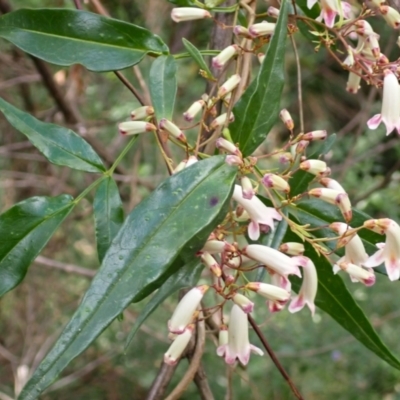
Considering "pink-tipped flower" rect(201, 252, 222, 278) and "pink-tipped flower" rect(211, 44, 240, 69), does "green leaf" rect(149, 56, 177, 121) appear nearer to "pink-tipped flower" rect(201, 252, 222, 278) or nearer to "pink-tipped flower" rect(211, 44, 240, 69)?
"pink-tipped flower" rect(211, 44, 240, 69)

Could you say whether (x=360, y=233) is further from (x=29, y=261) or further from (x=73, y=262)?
(x=73, y=262)

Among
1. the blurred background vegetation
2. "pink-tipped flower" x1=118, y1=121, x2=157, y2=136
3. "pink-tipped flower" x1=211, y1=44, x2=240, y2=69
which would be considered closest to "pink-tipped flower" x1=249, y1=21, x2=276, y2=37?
"pink-tipped flower" x1=211, y1=44, x2=240, y2=69

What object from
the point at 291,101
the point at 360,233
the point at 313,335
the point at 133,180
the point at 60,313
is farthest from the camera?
the point at 291,101

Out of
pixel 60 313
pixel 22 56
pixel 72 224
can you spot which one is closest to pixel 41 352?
pixel 60 313

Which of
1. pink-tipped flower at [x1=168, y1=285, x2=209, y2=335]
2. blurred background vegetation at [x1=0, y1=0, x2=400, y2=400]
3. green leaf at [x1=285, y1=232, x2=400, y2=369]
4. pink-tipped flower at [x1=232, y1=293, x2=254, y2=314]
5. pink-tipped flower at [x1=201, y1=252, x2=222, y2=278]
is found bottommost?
blurred background vegetation at [x1=0, y1=0, x2=400, y2=400]

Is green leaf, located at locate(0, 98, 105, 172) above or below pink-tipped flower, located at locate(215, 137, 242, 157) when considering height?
below

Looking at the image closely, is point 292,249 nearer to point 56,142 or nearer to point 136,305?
point 56,142
